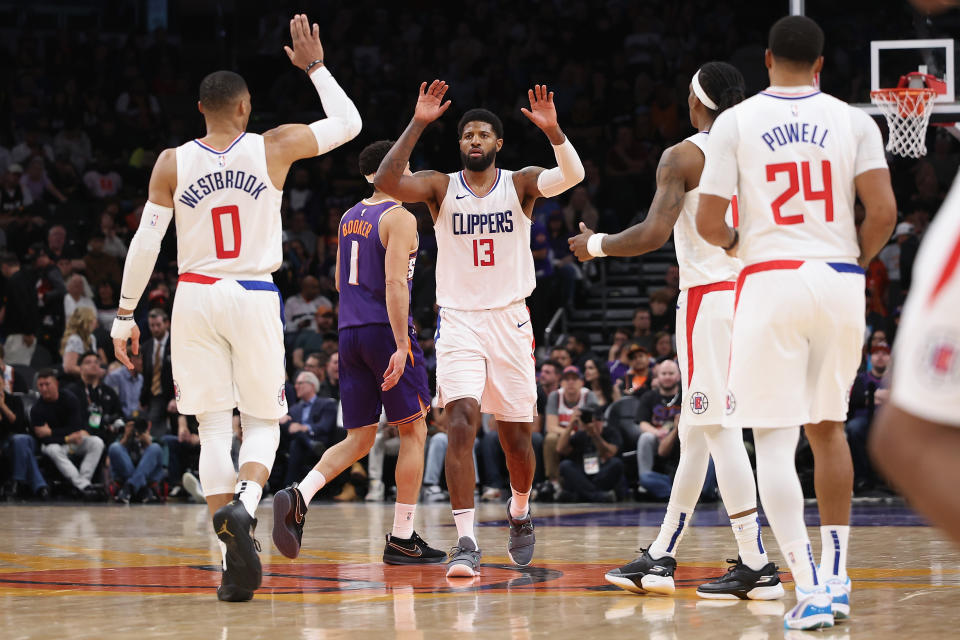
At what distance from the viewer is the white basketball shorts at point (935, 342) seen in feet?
5.08

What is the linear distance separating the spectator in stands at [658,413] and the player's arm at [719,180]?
8.53m

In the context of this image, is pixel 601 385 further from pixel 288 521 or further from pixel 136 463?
pixel 288 521

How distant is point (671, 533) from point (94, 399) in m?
10.8

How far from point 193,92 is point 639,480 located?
525 inches

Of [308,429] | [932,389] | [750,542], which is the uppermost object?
[932,389]

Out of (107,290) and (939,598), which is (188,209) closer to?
(939,598)

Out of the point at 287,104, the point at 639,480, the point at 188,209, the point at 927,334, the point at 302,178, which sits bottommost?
the point at 639,480

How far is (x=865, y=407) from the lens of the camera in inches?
537

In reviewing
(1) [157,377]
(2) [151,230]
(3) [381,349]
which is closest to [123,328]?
(2) [151,230]

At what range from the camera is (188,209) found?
6.18 meters

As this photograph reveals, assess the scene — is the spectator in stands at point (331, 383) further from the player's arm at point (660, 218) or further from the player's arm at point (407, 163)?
the player's arm at point (660, 218)

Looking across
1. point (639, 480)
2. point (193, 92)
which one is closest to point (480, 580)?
point (639, 480)

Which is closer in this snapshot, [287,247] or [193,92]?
[287,247]

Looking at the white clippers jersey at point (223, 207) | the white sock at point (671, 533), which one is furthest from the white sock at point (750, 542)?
the white clippers jersey at point (223, 207)
